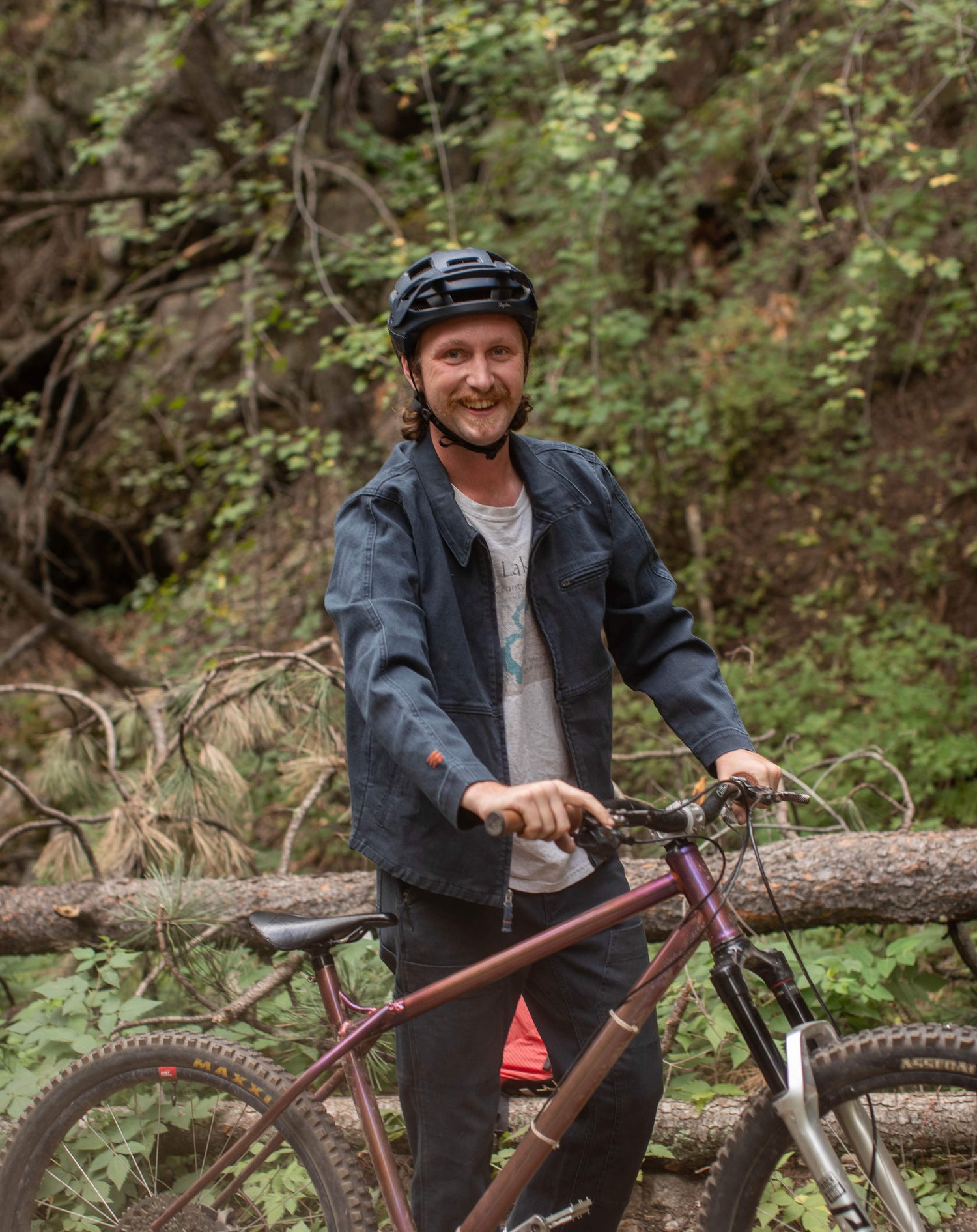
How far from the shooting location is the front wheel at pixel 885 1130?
1.45 metres

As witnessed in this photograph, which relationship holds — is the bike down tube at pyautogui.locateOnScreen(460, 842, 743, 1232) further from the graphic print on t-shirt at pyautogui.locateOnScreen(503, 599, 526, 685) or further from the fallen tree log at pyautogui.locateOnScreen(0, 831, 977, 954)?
the fallen tree log at pyautogui.locateOnScreen(0, 831, 977, 954)

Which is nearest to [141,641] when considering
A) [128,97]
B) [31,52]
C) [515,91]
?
[128,97]

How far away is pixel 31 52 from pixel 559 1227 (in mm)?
8745

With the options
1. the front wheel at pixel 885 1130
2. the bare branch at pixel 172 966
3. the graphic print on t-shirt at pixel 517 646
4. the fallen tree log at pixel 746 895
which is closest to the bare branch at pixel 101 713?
the fallen tree log at pixel 746 895

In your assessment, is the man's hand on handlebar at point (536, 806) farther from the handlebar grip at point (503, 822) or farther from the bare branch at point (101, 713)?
the bare branch at point (101, 713)

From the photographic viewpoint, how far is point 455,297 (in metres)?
1.73

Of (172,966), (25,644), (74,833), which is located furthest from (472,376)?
(25,644)

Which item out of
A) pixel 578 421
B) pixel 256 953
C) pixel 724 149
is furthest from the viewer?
pixel 724 149

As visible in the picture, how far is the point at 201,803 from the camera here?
343 cm

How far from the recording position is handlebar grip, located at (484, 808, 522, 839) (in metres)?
1.33

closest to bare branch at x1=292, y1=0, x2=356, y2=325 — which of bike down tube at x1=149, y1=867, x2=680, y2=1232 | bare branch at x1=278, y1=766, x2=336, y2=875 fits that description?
bare branch at x1=278, y1=766, x2=336, y2=875

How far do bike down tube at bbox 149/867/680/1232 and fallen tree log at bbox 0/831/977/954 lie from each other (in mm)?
1000

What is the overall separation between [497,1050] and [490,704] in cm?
62

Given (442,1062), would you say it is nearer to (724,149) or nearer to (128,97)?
(128,97)
